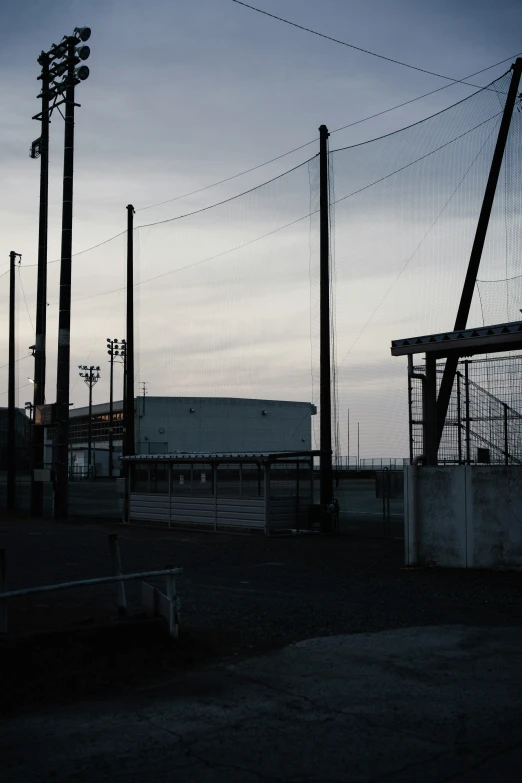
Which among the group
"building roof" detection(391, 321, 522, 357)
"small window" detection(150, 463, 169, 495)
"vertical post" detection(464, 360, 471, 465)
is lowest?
"small window" detection(150, 463, 169, 495)

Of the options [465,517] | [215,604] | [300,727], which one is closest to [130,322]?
[465,517]

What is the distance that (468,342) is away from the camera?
15.2m

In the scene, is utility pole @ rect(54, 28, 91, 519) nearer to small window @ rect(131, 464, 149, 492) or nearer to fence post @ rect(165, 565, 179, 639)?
small window @ rect(131, 464, 149, 492)

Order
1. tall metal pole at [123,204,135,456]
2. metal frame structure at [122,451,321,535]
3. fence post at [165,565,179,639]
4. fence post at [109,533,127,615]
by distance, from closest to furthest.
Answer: fence post at [165,565,179,639], fence post at [109,533,127,615], metal frame structure at [122,451,321,535], tall metal pole at [123,204,135,456]

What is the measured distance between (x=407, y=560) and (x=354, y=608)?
4816 millimetres

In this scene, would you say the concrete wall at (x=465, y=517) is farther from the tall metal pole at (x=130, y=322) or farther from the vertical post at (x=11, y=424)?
the vertical post at (x=11, y=424)

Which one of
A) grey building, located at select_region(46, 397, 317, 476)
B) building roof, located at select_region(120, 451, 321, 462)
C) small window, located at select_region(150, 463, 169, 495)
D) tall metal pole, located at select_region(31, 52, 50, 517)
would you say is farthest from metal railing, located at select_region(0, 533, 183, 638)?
grey building, located at select_region(46, 397, 317, 476)

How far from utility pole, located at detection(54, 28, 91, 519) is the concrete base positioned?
2151 cm

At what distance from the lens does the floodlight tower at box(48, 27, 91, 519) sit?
2845cm

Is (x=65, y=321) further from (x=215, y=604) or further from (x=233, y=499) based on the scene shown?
(x=215, y=604)

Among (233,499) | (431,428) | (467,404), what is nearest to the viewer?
(467,404)

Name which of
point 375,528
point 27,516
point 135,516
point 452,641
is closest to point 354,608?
point 452,641

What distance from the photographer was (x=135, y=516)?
93.2ft

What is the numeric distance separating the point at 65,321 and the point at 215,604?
61.2 feet
